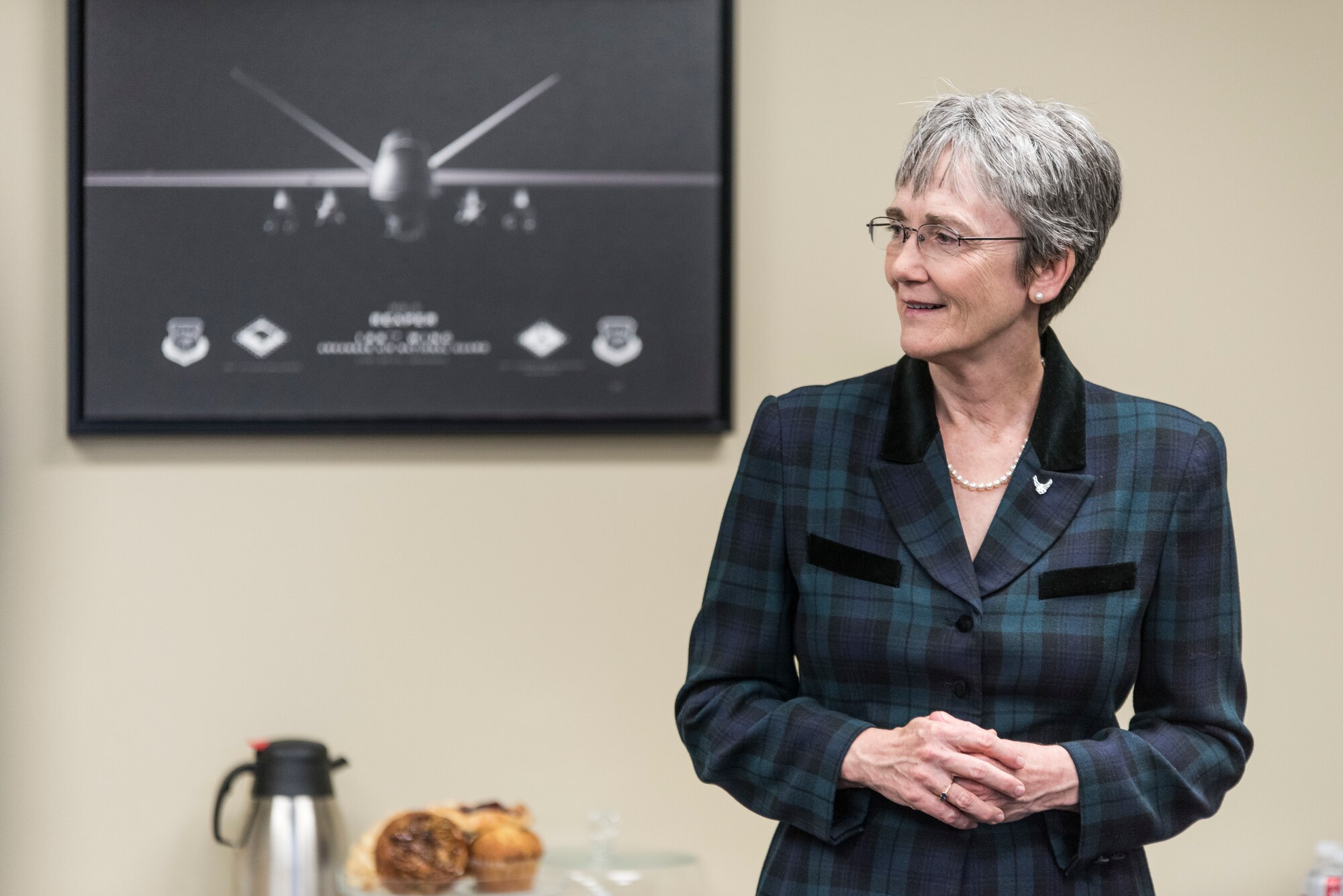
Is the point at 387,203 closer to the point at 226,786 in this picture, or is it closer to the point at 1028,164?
the point at 226,786

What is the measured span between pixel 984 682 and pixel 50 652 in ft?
4.85

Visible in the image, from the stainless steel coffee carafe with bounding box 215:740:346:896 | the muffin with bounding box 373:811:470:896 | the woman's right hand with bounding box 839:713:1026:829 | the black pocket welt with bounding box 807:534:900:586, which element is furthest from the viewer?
the stainless steel coffee carafe with bounding box 215:740:346:896

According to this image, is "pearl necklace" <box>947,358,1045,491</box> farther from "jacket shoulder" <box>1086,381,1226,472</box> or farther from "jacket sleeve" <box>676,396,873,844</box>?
"jacket sleeve" <box>676,396,873,844</box>

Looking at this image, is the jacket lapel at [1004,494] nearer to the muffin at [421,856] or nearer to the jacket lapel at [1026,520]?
the jacket lapel at [1026,520]

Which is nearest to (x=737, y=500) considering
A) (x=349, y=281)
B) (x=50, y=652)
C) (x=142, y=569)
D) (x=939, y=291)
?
(x=939, y=291)

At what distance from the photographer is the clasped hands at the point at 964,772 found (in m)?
1.12

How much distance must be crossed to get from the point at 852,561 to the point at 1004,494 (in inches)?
6.2

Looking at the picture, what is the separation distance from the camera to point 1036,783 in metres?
1.14

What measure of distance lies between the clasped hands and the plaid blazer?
0.03 m

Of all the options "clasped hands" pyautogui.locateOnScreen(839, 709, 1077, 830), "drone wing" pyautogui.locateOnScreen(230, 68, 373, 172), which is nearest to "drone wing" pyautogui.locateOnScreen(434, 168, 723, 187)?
"drone wing" pyautogui.locateOnScreen(230, 68, 373, 172)

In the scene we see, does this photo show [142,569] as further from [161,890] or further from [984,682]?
[984,682]

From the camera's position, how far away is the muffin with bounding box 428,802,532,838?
1.78 meters

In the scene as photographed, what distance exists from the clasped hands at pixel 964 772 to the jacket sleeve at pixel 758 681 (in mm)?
53

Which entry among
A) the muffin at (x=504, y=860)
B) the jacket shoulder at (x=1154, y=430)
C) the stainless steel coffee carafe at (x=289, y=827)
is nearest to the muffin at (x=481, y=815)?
the muffin at (x=504, y=860)
